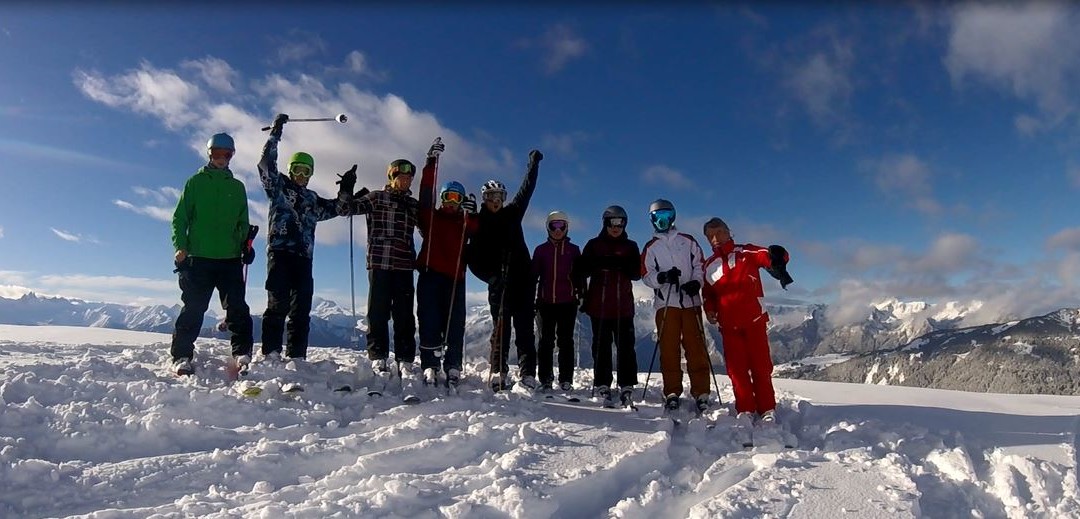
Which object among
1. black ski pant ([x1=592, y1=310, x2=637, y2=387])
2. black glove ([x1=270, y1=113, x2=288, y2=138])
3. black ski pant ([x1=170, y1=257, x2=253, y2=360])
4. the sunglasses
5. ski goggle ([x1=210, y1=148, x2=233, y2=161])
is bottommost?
black ski pant ([x1=592, y1=310, x2=637, y2=387])

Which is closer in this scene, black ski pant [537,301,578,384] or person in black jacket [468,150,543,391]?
person in black jacket [468,150,543,391]

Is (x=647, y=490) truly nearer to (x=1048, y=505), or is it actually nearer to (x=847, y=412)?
(x=1048, y=505)

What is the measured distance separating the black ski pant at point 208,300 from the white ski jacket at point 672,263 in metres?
5.10

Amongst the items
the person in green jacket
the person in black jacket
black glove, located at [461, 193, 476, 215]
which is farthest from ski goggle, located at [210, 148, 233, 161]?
the person in black jacket

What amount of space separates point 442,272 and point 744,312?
3821 millimetres

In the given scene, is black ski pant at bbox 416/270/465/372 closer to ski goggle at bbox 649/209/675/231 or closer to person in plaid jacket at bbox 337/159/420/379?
person in plaid jacket at bbox 337/159/420/379

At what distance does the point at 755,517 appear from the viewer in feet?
11.7

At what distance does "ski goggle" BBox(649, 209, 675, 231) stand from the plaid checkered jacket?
3.25 m

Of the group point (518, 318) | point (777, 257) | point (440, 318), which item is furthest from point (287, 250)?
point (777, 257)

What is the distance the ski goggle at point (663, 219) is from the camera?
7.16 m

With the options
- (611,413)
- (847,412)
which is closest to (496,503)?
(611,413)

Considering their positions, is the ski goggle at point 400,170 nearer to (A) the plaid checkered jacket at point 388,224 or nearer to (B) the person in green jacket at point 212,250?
(A) the plaid checkered jacket at point 388,224

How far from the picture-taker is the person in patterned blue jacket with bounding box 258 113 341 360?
7062mm

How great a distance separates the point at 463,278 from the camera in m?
7.49
